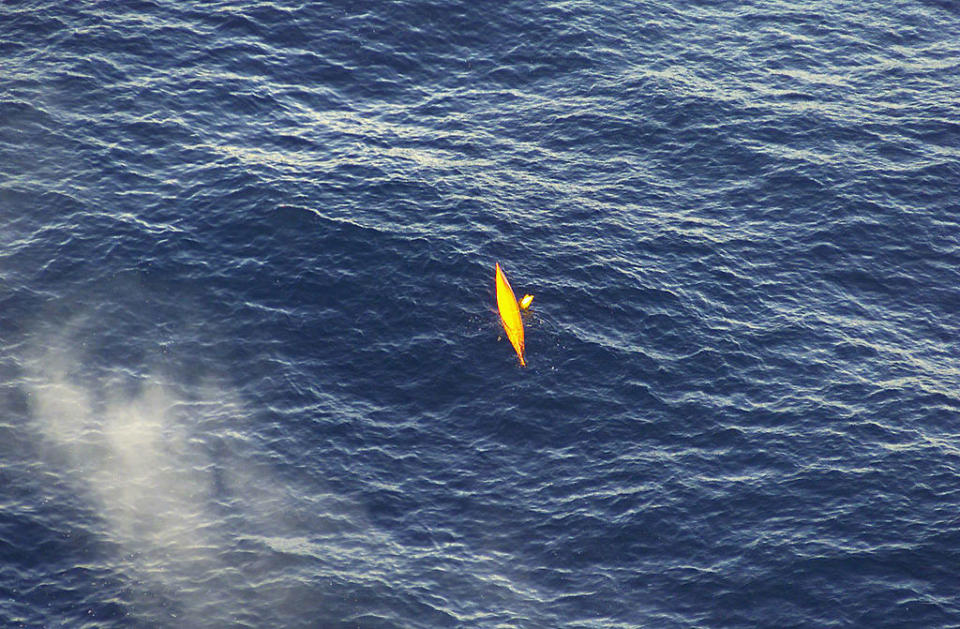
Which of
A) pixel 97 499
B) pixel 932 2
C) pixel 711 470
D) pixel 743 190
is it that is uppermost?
pixel 932 2

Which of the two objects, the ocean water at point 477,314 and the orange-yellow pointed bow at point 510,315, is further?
the orange-yellow pointed bow at point 510,315

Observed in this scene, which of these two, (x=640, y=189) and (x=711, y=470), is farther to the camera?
(x=640, y=189)

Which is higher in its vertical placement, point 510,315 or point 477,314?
point 510,315

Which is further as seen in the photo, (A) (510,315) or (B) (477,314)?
(B) (477,314)

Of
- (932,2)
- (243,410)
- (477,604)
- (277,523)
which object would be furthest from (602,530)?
(932,2)

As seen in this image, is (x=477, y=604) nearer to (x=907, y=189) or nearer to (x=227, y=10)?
(x=907, y=189)
